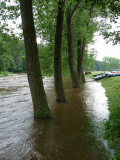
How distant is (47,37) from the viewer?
41.2ft

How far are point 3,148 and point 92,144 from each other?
8.64 ft

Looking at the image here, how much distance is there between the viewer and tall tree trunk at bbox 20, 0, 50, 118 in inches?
206

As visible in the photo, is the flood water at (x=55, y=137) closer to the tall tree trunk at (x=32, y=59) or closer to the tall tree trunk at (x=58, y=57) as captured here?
the tall tree trunk at (x=32, y=59)

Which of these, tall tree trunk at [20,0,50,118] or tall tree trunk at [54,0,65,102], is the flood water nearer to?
tall tree trunk at [20,0,50,118]

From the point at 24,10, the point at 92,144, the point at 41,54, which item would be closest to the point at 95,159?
the point at 92,144

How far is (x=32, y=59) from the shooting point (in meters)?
5.43

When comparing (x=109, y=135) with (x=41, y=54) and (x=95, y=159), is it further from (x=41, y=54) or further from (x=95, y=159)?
(x=41, y=54)

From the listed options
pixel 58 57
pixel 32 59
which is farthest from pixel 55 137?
pixel 58 57

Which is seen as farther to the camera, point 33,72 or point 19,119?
point 19,119

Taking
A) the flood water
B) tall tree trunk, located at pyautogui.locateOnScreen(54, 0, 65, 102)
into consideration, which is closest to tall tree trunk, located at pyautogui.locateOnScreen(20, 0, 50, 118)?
the flood water

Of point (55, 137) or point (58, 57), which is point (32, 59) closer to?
point (58, 57)

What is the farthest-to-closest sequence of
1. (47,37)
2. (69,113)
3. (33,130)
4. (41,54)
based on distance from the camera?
1. (41,54)
2. (47,37)
3. (69,113)
4. (33,130)

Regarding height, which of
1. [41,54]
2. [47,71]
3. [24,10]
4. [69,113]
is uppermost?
[24,10]

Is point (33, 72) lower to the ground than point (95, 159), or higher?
higher
